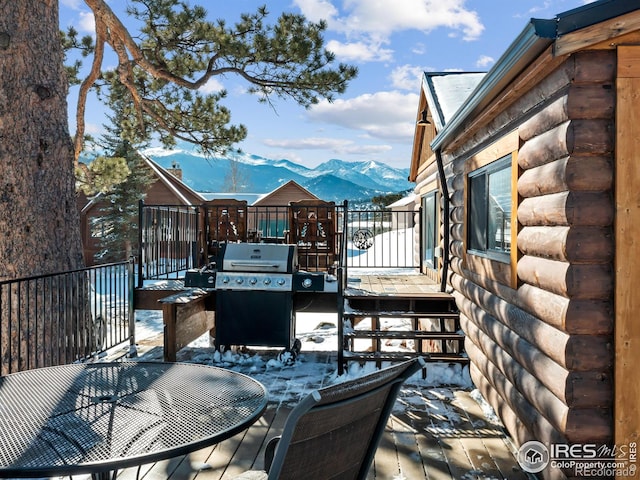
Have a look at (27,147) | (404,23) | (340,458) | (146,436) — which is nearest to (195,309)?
(27,147)

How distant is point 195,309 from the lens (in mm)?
6305

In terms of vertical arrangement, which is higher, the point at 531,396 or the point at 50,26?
the point at 50,26

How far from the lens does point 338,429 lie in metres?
1.52

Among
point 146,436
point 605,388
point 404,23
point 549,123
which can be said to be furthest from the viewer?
point 404,23

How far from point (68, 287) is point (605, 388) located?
5.57m

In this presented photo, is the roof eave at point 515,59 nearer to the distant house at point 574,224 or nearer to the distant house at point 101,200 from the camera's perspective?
the distant house at point 574,224

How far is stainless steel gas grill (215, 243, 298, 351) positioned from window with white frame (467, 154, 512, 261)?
2.23m

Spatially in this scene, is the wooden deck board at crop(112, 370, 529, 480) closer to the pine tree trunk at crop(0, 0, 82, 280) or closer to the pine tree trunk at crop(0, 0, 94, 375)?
the pine tree trunk at crop(0, 0, 94, 375)

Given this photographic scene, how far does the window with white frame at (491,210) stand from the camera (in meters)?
4.27

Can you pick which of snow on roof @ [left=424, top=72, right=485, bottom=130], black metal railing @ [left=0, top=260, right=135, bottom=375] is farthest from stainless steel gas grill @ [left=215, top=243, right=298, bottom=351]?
snow on roof @ [left=424, top=72, right=485, bottom=130]

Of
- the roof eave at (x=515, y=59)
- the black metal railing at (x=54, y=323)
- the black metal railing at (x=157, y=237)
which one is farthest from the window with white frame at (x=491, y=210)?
the black metal railing at (x=157, y=237)

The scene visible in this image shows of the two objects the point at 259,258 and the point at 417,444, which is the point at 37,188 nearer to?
the point at 259,258

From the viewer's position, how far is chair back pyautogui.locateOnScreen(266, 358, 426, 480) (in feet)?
4.54

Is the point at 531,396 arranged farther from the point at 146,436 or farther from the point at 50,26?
the point at 50,26
